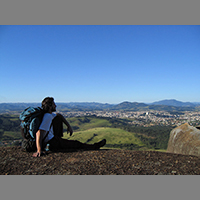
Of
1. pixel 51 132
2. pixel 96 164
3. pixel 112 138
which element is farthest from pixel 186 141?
pixel 112 138

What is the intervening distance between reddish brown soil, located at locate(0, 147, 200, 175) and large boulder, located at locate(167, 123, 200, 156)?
1198mm

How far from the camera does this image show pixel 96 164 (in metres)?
5.95

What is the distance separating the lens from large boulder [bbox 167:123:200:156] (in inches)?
303

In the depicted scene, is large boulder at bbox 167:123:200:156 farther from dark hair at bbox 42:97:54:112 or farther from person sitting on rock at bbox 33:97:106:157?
dark hair at bbox 42:97:54:112

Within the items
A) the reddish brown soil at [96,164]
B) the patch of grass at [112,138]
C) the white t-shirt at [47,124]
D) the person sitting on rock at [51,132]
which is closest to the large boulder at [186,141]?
the reddish brown soil at [96,164]

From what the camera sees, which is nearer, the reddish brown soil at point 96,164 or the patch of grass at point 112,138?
the reddish brown soil at point 96,164

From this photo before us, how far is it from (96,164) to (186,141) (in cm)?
522

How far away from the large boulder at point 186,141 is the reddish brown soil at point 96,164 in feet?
3.93

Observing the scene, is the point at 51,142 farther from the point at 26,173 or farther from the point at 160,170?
the point at 160,170

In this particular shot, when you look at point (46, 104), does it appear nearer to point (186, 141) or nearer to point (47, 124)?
point (47, 124)

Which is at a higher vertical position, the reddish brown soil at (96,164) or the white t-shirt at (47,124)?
the white t-shirt at (47,124)

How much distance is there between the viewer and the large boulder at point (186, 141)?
771 centimetres

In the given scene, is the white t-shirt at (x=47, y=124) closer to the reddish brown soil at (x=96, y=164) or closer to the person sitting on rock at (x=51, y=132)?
the person sitting on rock at (x=51, y=132)

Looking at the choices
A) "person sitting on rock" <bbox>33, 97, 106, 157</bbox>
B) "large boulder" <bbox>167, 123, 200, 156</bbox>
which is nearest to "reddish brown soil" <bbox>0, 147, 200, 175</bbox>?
Result: "person sitting on rock" <bbox>33, 97, 106, 157</bbox>
